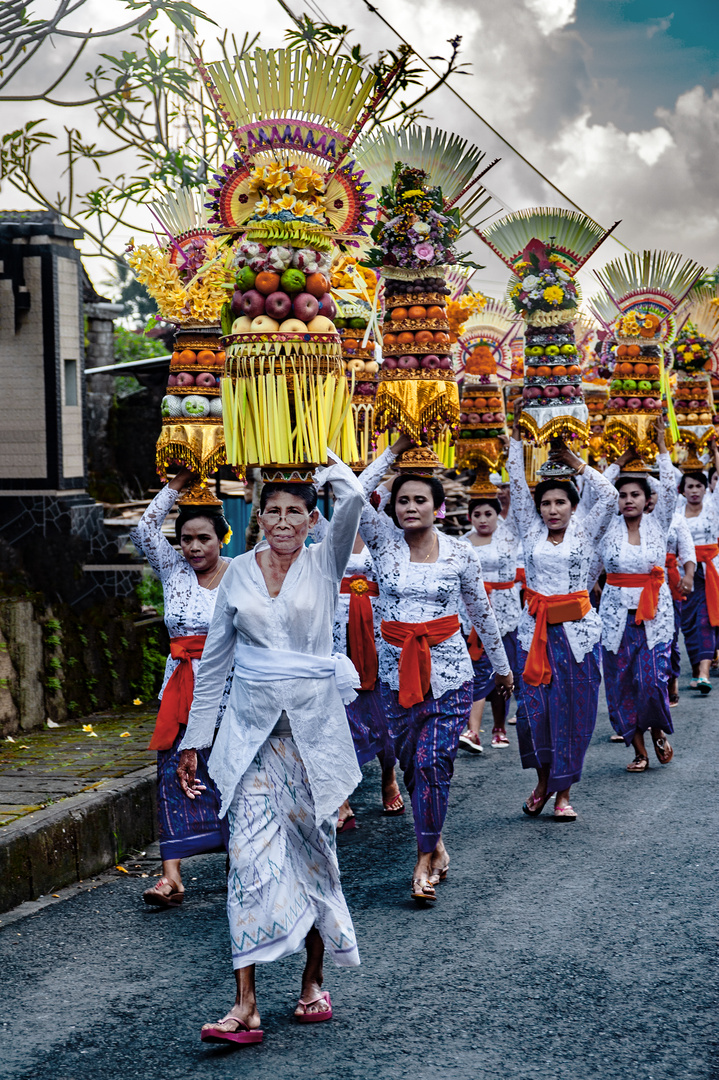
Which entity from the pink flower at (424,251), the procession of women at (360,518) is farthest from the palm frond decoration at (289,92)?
the pink flower at (424,251)

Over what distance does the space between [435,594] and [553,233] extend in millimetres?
3312

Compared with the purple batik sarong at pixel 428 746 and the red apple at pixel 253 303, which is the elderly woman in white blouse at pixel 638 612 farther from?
the red apple at pixel 253 303

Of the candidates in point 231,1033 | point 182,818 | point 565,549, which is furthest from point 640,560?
point 231,1033

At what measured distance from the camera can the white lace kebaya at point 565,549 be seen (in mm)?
7004

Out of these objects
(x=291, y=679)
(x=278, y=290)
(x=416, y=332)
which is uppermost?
(x=416, y=332)

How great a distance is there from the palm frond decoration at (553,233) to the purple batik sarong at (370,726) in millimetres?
2955

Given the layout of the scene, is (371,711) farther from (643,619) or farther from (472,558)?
(643,619)

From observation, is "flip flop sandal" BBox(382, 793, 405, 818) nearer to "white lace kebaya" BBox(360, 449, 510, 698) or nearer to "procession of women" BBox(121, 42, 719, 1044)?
"procession of women" BBox(121, 42, 719, 1044)

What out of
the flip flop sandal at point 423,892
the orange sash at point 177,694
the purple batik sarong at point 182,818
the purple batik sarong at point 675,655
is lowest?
the flip flop sandal at point 423,892

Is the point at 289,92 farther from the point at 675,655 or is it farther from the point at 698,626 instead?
the point at 698,626

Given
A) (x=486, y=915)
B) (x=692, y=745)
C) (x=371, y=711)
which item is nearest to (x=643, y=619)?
(x=692, y=745)

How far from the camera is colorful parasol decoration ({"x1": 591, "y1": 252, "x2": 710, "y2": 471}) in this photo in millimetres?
8531

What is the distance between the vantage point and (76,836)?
5770 mm

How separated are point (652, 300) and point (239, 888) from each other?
23.6ft
